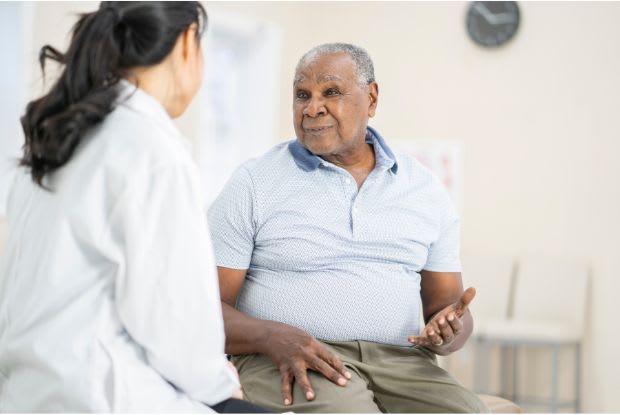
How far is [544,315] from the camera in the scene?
14.5ft

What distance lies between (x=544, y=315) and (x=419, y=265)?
2702 mm

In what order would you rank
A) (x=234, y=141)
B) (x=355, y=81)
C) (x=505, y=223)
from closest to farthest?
(x=355, y=81), (x=505, y=223), (x=234, y=141)

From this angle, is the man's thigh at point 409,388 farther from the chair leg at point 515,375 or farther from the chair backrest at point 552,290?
the chair leg at point 515,375

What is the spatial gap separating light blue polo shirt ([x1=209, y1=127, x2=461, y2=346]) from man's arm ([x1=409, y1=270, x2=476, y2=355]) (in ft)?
0.30

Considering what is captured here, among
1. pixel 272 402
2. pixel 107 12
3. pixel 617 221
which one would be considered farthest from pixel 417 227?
pixel 617 221

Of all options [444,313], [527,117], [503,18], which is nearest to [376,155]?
[444,313]

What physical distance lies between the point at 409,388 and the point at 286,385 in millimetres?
302

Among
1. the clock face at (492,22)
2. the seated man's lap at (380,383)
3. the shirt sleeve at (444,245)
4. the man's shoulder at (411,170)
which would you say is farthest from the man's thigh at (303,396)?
the clock face at (492,22)

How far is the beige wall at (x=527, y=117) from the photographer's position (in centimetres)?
434

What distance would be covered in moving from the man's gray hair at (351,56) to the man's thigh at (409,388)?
2.20 ft

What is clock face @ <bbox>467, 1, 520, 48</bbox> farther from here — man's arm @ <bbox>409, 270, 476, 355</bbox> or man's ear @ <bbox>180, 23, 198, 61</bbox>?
man's ear @ <bbox>180, 23, 198, 61</bbox>

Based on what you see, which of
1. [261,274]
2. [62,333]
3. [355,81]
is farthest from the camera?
[355,81]

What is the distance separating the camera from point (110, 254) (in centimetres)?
114

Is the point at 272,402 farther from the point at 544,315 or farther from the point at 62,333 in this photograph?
the point at 544,315
